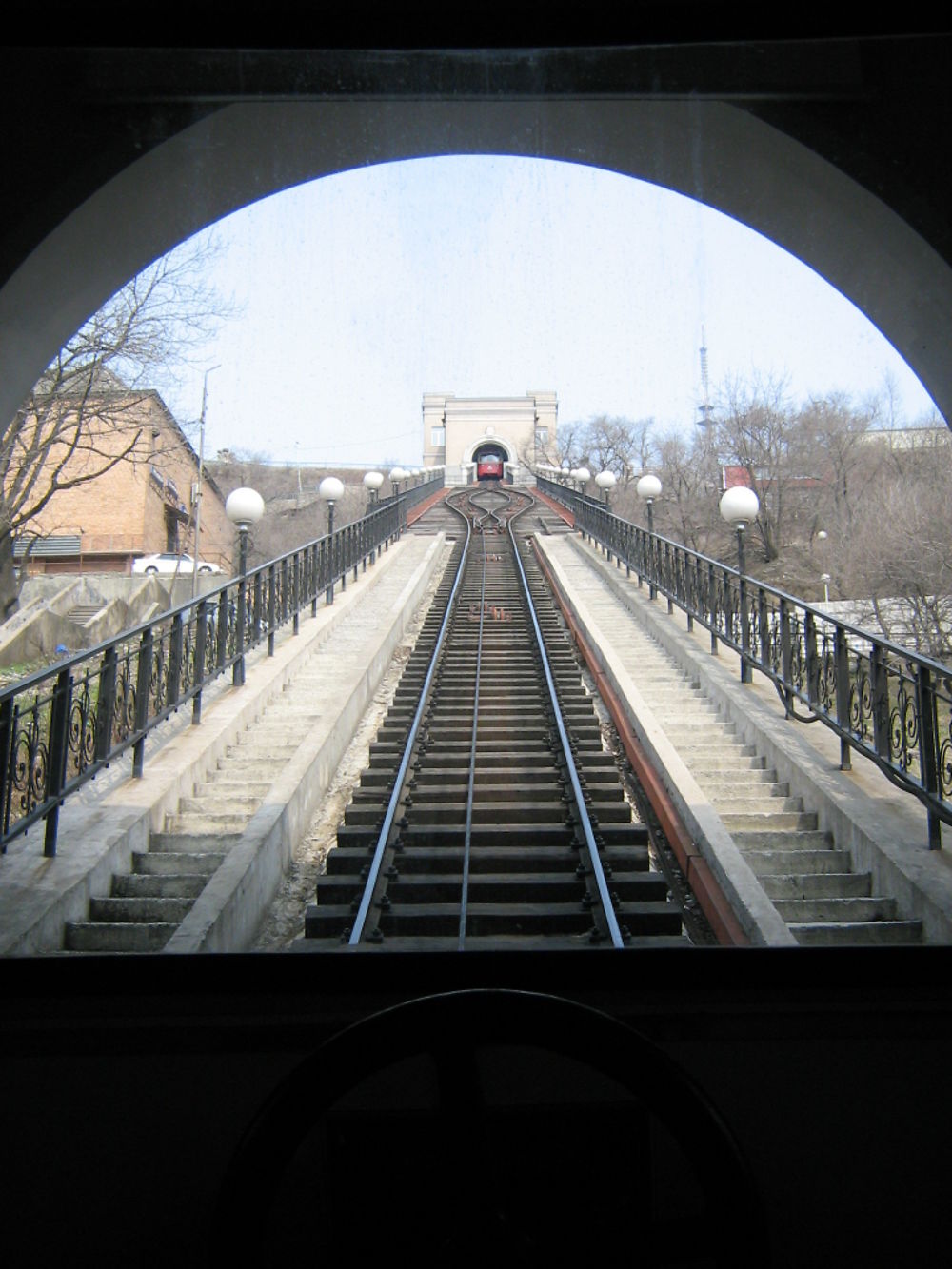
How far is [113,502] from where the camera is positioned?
165 inches

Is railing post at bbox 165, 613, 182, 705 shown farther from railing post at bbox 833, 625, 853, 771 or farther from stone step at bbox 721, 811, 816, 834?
railing post at bbox 833, 625, 853, 771

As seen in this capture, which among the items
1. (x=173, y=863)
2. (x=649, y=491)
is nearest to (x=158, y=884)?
(x=173, y=863)

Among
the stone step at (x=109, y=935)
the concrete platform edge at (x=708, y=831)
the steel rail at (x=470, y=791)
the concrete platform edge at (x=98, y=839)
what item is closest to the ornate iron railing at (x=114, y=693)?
the concrete platform edge at (x=98, y=839)

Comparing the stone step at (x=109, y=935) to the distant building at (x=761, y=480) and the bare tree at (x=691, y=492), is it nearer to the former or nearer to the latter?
the bare tree at (x=691, y=492)

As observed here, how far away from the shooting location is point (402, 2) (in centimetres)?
186

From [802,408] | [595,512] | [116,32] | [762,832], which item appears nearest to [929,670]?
[762,832]

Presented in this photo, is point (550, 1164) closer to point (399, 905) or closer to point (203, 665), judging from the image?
point (399, 905)

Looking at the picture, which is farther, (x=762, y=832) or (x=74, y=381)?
(x=762, y=832)

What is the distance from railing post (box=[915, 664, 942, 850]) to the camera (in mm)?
3871

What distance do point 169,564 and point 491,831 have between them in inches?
91.6

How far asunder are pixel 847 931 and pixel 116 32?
333 cm

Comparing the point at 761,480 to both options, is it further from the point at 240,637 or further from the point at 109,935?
the point at 240,637

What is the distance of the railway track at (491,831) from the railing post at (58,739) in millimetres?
1255

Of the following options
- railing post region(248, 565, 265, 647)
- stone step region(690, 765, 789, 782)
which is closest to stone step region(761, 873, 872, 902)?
stone step region(690, 765, 789, 782)
